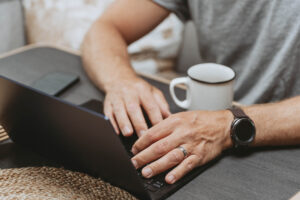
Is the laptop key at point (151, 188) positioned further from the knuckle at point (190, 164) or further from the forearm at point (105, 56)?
the forearm at point (105, 56)

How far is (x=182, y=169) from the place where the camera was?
628 mm

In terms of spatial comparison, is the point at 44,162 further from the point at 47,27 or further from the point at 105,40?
the point at 47,27

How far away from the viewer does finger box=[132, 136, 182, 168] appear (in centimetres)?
64

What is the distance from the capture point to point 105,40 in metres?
1.10

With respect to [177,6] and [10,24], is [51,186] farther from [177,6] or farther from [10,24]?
[10,24]

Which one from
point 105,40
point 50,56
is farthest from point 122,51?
point 50,56

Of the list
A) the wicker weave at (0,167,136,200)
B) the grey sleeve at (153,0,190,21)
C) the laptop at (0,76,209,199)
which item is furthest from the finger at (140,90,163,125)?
the grey sleeve at (153,0,190,21)

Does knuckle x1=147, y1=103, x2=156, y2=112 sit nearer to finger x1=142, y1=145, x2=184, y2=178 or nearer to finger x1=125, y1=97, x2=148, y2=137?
finger x1=125, y1=97, x2=148, y2=137

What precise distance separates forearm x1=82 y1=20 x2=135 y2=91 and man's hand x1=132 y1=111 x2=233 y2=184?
0.91 feet

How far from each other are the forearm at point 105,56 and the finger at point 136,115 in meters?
0.13

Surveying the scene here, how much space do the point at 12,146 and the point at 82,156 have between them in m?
0.21

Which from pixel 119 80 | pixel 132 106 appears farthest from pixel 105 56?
pixel 132 106

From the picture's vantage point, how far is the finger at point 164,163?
618 millimetres

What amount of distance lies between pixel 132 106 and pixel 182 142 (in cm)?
16
